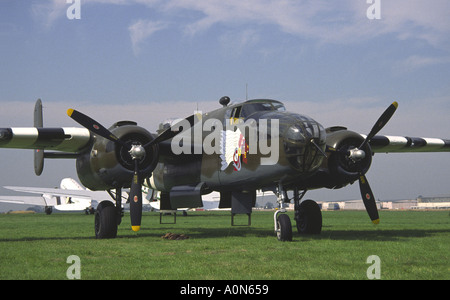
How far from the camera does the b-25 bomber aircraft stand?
1316 cm

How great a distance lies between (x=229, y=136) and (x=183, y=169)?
3205 millimetres

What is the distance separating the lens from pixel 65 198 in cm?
7450

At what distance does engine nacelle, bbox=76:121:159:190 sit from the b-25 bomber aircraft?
0.11ft

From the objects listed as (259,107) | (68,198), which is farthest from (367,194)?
(68,198)

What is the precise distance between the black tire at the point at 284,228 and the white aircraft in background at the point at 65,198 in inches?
2111

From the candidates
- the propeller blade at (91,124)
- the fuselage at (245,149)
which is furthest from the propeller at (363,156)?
the propeller blade at (91,124)

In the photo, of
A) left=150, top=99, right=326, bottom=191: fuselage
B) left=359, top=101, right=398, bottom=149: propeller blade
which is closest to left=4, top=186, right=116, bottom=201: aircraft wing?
left=150, top=99, right=326, bottom=191: fuselage

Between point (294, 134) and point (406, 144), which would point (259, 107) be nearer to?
point (294, 134)

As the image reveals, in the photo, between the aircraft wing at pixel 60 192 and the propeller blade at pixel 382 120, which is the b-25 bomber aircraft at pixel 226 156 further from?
the aircraft wing at pixel 60 192

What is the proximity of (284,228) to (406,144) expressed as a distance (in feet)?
28.8

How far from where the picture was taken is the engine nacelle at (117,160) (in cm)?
1526

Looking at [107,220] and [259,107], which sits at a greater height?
[259,107]
